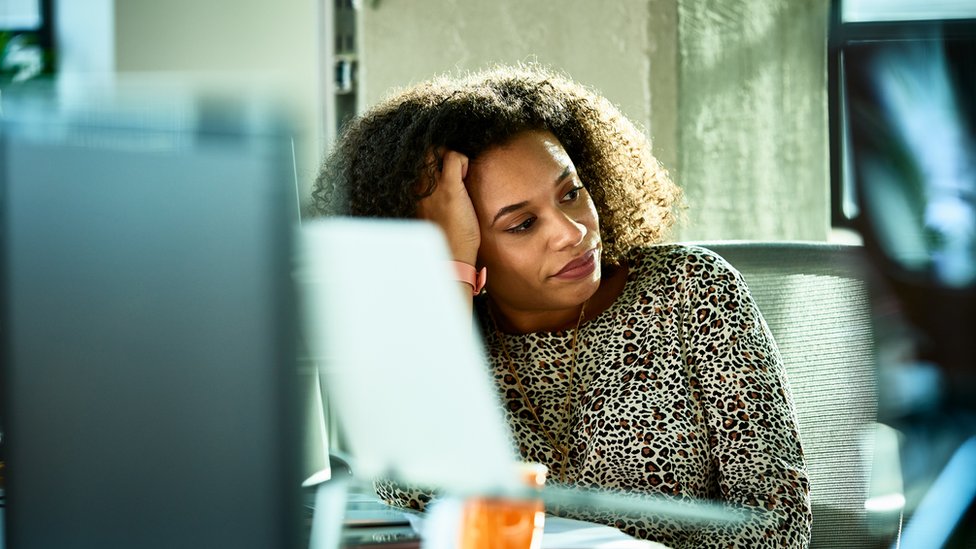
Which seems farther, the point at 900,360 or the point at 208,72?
the point at 900,360

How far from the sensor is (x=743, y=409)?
3.71 feet

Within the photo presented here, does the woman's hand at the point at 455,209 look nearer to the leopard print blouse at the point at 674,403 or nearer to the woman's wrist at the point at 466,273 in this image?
the woman's wrist at the point at 466,273

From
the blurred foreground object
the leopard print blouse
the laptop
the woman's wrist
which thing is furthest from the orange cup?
the blurred foreground object

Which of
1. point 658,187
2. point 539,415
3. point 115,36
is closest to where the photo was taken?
point 539,415

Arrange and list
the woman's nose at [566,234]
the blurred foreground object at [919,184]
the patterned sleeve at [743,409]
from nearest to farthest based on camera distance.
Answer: the patterned sleeve at [743,409]
the woman's nose at [566,234]
the blurred foreground object at [919,184]

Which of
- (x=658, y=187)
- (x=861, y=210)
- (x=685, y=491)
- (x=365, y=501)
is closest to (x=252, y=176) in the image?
(x=365, y=501)

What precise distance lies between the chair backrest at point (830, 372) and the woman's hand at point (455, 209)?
0.42 m

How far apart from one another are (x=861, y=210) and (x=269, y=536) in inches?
108

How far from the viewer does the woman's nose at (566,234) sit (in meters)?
1.18

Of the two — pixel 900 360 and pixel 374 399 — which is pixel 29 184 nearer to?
pixel 374 399

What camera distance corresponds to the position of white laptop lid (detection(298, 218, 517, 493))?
48cm

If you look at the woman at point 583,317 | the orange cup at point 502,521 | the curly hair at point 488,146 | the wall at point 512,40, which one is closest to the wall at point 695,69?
the wall at point 512,40

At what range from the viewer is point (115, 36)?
5.28 ft

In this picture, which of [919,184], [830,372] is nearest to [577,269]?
[830,372]
